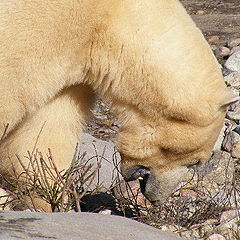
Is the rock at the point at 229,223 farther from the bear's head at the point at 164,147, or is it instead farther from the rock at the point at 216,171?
the rock at the point at 216,171

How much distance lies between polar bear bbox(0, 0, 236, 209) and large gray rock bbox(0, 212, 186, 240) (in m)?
1.19

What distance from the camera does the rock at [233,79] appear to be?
362 inches

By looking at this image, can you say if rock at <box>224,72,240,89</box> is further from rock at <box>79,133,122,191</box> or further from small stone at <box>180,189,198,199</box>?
small stone at <box>180,189,198,199</box>

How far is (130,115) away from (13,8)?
1.20 metres

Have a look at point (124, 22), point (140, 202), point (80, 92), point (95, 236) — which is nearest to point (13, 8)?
point (124, 22)

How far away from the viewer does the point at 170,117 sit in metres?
5.28

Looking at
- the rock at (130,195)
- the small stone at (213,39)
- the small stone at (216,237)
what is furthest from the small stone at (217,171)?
the small stone at (213,39)

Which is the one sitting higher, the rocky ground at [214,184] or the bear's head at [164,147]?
the bear's head at [164,147]

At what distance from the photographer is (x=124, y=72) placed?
4992mm

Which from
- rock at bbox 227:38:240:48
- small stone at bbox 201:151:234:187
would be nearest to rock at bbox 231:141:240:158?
small stone at bbox 201:151:234:187

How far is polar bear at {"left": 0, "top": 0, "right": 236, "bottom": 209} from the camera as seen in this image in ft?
15.4

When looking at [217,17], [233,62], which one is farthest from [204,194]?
[217,17]

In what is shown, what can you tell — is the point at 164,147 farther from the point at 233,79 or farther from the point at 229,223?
the point at 233,79

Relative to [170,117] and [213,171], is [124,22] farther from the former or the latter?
[213,171]
